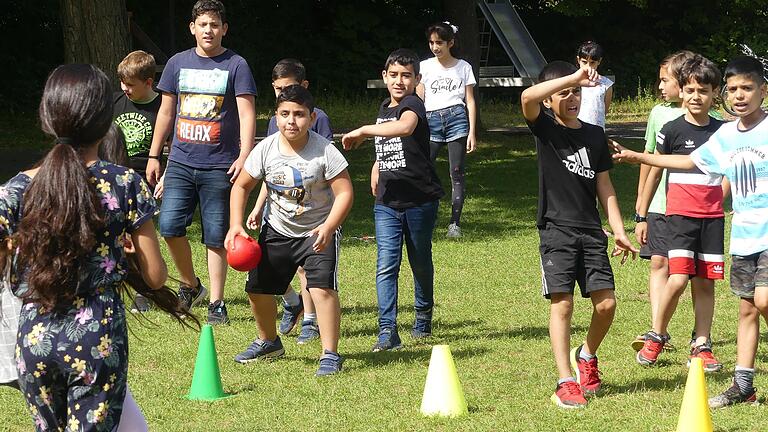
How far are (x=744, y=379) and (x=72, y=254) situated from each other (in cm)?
Result: 366

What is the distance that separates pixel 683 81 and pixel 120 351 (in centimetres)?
414

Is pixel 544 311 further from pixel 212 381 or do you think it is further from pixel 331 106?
pixel 331 106

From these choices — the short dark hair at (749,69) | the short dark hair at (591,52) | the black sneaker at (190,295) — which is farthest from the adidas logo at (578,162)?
the short dark hair at (591,52)

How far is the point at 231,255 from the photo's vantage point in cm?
631

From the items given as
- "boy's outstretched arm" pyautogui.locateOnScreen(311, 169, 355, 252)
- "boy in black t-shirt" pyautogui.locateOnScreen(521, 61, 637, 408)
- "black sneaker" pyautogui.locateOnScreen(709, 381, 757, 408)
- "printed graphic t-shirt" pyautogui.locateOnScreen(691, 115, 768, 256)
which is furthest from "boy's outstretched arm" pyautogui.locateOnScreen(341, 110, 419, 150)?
"black sneaker" pyautogui.locateOnScreen(709, 381, 757, 408)

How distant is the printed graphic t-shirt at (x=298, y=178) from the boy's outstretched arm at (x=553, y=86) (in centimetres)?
124

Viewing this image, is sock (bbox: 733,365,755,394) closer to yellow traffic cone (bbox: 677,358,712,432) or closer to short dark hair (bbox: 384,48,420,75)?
yellow traffic cone (bbox: 677,358,712,432)

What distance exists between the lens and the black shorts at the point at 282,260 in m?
6.60

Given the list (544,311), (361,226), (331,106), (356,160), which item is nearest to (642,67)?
(331,106)

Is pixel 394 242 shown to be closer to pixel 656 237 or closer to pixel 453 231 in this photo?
pixel 656 237

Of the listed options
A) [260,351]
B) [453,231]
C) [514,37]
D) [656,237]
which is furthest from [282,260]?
[514,37]

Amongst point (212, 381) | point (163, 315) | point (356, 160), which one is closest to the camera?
point (212, 381)

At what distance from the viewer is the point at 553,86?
5500 mm

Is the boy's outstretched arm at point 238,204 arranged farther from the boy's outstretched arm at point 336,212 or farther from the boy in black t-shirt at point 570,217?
the boy in black t-shirt at point 570,217
